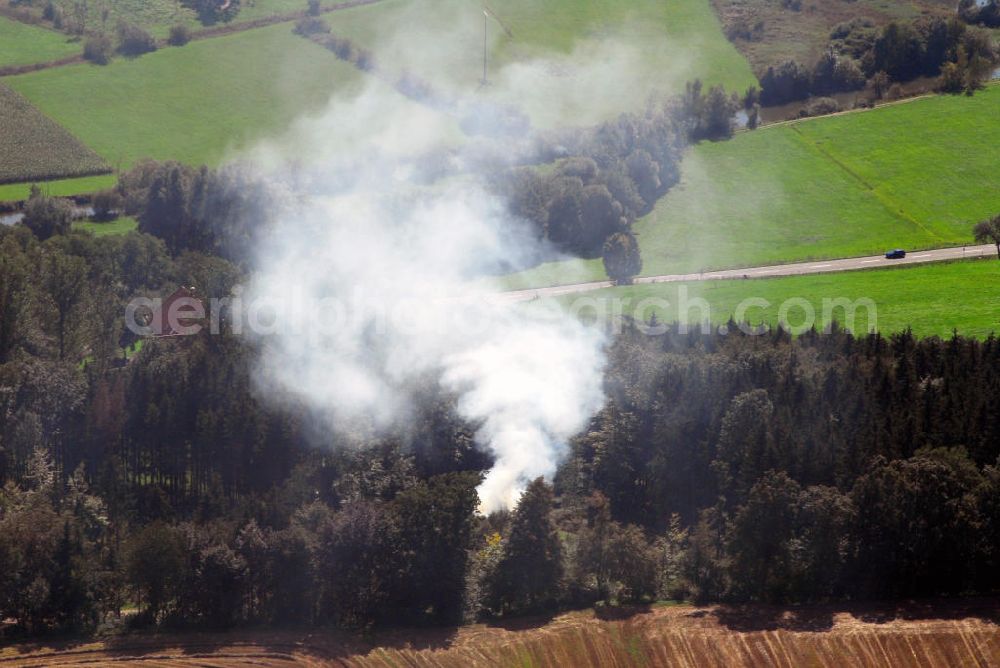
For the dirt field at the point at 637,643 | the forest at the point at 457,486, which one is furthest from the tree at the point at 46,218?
the dirt field at the point at 637,643

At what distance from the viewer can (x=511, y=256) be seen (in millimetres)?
123188

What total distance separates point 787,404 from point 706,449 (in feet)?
20.6

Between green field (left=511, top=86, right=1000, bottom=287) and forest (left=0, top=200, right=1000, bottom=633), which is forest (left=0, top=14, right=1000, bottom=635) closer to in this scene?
forest (left=0, top=200, right=1000, bottom=633)

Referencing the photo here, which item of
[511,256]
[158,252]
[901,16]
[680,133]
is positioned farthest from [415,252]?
[901,16]

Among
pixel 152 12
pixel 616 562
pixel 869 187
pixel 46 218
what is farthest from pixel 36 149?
pixel 616 562

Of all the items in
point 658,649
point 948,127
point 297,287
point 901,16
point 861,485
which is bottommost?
point 658,649

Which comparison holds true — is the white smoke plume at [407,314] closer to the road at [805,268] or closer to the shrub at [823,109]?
the road at [805,268]

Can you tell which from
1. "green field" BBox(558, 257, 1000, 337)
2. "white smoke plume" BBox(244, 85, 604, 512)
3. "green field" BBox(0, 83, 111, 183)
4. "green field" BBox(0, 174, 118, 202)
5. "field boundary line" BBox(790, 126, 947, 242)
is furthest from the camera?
"green field" BBox(0, 83, 111, 183)

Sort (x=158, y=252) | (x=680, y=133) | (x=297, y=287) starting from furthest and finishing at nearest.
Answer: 1. (x=680, y=133)
2. (x=158, y=252)
3. (x=297, y=287)

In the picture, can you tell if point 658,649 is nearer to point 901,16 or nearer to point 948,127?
point 948,127

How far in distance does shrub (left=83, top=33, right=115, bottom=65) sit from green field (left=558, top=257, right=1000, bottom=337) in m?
74.1

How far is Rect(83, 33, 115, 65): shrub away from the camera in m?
158

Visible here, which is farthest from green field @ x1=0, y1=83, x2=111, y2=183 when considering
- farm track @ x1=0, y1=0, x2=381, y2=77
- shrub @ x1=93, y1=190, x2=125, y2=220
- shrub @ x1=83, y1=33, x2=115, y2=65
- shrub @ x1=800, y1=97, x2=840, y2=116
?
shrub @ x1=800, y1=97, x2=840, y2=116

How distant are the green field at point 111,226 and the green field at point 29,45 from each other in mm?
34443
